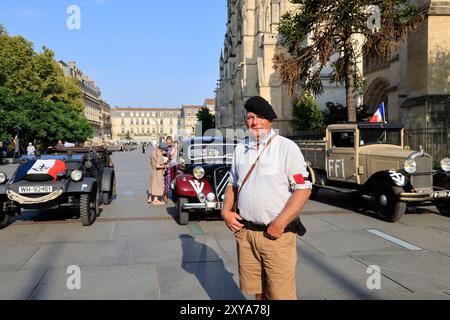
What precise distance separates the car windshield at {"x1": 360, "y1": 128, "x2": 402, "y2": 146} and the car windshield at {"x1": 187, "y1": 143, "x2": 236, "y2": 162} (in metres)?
3.09

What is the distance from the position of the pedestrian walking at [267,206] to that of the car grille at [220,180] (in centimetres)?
511

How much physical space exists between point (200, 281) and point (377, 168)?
575cm

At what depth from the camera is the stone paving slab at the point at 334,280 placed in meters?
4.26

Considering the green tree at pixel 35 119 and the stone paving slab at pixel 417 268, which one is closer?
the stone paving slab at pixel 417 268

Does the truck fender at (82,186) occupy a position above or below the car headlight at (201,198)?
above

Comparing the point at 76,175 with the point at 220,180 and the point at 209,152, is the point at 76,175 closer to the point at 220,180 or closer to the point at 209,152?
the point at 220,180

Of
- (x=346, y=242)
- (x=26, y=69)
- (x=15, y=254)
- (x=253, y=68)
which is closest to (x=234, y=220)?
(x=346, y=242)

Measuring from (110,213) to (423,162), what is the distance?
22.8 feet

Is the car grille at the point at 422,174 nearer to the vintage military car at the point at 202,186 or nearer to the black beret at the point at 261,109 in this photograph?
the vintage military car at the point at 202,186

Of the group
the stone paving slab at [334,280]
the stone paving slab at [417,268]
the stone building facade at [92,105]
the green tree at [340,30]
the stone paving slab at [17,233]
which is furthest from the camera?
the stone building facade at [92,105]

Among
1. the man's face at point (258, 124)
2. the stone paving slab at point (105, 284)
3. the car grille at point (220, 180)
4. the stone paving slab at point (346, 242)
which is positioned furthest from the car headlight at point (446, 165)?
the man's face at point (258, 124)

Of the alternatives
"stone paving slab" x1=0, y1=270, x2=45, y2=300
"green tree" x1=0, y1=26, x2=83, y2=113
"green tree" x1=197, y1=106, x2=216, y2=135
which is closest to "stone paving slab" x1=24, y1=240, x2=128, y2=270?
"stone paving slab" x1=0, y1=270, x2=45, y2=300

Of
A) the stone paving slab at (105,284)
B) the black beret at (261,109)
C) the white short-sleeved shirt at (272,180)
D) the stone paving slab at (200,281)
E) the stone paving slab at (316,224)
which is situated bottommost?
the stone paving slab at (316,224)

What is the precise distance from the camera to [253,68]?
162 ft
